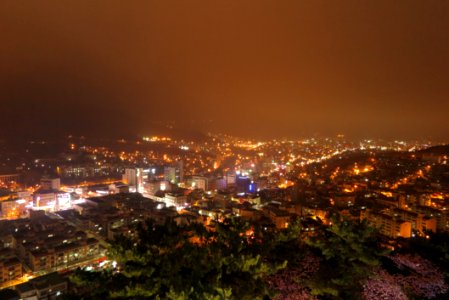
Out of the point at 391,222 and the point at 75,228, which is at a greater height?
the point at 391,222

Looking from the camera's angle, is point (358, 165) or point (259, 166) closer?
point (358, 165)

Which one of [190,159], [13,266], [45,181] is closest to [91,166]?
[45,181]

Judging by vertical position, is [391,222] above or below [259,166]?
above

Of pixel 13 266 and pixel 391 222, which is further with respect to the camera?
pixel 391 222

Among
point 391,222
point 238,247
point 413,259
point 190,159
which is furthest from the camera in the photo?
point 190,159

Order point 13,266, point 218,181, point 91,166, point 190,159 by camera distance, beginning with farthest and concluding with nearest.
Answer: point 190,159 → point 91,166 → point 218,181 → point 13,266

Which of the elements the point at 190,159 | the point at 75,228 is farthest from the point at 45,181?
the point at 190,159

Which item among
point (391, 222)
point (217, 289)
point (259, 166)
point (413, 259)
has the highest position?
point (217, 289)

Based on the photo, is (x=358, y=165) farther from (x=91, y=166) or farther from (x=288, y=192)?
(x=91, y=166)

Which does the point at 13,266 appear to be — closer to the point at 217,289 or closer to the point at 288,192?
the point at 217,289
